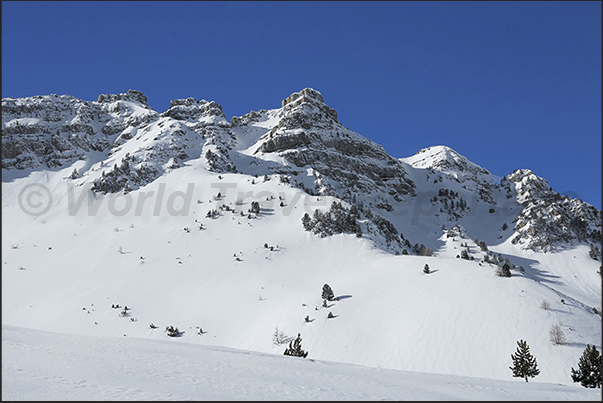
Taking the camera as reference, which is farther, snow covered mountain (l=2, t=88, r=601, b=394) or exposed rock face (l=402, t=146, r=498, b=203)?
exposed rock face (l=402, t=146, r=498, b=203)

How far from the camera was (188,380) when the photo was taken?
9.49 meters

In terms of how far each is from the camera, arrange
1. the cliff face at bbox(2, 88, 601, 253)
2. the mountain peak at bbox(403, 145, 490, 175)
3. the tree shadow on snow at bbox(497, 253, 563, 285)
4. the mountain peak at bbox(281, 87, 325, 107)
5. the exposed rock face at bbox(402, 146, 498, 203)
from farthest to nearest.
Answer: the mountain peak at bbox(403, 145, 490, 175) < the mountain peak at bbox(281, 87, 325, 107) < the exposed rock face at bbox(402, 146, 498, 203) < the cliff face at bbox(2, 88, 601, 253) < the tree shadow on snow at bbox(497, 253, 563, 285)

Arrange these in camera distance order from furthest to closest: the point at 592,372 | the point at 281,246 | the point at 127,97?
the point at 127,97, the point at 281,246, the point at 592,372

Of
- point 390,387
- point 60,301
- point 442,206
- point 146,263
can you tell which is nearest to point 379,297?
point 390,387

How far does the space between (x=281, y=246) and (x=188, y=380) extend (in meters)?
34.0

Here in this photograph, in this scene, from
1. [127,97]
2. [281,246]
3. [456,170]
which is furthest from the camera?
[456,170]

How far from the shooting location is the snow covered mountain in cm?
A: 2558

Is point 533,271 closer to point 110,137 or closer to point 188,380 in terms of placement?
point 188,380

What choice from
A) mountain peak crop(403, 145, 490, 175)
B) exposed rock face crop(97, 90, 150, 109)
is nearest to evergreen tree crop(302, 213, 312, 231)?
mountain peak crop(403, 145, 490, 175)

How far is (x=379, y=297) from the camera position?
99.0 ft

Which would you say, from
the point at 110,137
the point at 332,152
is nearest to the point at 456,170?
the point at 332,152
